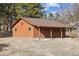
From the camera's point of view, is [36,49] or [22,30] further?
[22,30]

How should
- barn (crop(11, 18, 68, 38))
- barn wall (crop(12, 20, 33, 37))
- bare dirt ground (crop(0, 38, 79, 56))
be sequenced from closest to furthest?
bare dirt ground (crop(0, 38, 79, 56)) → barn wall (crop(12, 20, 33, 37)) → barn (crop(11, 18, 68, 38))

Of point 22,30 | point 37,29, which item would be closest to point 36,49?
point 22,30

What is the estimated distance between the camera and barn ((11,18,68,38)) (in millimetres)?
12555

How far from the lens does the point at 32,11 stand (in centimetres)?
981

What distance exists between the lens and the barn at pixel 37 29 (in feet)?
41.2

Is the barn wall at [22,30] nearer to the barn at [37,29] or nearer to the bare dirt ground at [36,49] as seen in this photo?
the barn at [37,29]

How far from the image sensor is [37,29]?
14820mm

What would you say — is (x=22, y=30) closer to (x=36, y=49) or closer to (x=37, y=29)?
(x=37, y=29)

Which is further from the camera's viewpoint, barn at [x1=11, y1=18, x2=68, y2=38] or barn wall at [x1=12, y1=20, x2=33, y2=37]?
barn at [x1=11, y1=18, x2=68, y2=38]

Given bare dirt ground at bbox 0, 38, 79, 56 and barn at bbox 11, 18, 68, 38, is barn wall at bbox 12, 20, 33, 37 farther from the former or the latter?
bare dirt ground at bbox 0, 38, 79, 56

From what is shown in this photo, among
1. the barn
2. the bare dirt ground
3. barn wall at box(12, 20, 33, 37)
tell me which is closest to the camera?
the bare dirt ground

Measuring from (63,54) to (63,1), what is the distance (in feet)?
5.69

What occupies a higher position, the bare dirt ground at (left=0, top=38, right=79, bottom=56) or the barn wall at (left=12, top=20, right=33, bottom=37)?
the barn wall at (left=12, top=20, right=33, bottom=37)

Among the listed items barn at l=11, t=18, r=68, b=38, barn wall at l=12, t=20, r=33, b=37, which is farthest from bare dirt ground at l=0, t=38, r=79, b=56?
barn at l=11, t=18, r=68, b=38
